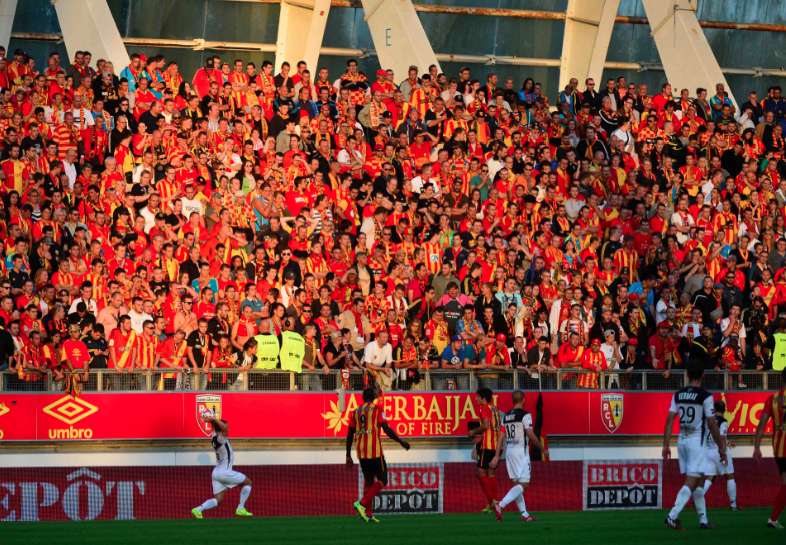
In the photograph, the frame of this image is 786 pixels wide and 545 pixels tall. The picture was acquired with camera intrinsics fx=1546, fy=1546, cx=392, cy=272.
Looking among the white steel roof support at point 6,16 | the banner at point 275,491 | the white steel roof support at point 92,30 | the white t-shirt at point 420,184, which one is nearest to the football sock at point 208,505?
the banner at point 275,491

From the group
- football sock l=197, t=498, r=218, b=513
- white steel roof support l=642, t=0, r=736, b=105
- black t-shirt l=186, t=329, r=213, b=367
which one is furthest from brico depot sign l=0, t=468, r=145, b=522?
white steel roof support l=642, t=0, r=736, b=105

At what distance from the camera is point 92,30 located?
2867 cm

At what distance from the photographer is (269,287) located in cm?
2322

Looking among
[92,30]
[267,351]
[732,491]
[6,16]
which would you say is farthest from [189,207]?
[732,491]

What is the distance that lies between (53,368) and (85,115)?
5364 mm

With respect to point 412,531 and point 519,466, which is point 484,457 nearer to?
point 519,466

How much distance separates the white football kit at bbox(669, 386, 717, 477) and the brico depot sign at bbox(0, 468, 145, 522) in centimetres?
670

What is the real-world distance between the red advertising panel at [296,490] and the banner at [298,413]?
6.55ft

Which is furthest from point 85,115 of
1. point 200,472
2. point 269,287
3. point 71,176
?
point 200,472

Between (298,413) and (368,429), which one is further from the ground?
(368,429)

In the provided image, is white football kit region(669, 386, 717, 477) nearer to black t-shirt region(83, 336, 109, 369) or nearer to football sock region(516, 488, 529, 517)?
football sock region(516, 488, 529, 517)

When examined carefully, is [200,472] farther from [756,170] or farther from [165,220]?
[756,170]

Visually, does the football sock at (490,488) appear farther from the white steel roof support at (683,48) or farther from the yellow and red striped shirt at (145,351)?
the white steel roof support at (683,48)

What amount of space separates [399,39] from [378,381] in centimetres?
1144
